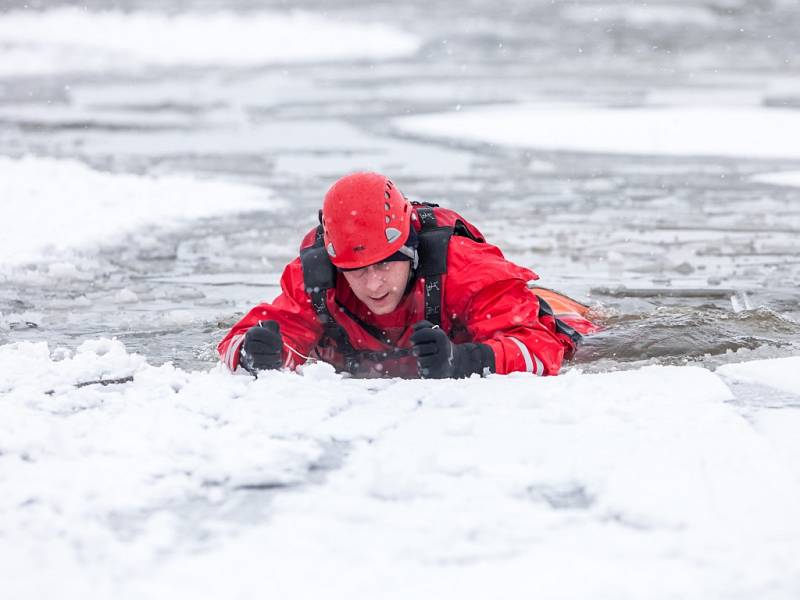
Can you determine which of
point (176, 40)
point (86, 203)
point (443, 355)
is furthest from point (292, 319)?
point (176, 40)

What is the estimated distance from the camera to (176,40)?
27438 millimetres

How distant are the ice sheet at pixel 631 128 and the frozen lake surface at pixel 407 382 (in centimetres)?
8

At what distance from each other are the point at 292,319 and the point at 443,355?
3.05ft

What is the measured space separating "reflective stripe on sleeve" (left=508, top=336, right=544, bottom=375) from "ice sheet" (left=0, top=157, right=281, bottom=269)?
4471 millimetres

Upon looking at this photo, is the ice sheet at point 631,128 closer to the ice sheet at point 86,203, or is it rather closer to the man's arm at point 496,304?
the ice sheet at point 86,203

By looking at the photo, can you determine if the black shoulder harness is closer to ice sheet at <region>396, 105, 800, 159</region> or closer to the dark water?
the dark water

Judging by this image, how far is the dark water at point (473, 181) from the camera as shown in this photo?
6.04 m

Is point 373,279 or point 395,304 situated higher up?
point 373,279

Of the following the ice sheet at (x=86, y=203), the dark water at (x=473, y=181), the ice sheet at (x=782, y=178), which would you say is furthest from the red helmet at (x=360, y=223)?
the ice sheet at (x=782, y=178)

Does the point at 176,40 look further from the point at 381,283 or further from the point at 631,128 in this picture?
the point at 381,283

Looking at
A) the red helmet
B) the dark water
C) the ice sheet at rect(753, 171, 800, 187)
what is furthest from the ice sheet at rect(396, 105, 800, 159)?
the red helmet

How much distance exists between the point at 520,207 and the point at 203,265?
3.28m

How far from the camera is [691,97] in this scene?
1683 centimetres

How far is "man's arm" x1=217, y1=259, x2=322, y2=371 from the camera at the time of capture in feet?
14.2
